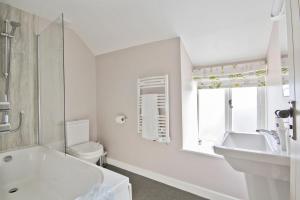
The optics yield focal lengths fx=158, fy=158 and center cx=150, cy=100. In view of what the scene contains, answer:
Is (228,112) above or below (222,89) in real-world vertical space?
below

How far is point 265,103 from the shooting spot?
6.94 ft

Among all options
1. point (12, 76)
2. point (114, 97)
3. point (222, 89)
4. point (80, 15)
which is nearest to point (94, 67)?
point (114, 97)

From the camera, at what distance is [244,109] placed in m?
2.28

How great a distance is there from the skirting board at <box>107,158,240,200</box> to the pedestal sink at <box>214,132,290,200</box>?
0.70 metres

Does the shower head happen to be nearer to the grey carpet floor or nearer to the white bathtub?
the white bathtub

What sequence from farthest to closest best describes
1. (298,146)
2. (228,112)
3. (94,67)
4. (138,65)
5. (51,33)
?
(94,67), (138,65), (228,112), (51,33), (298,146)

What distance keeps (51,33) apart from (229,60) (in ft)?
7.89

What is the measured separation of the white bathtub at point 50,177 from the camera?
1.33 meters

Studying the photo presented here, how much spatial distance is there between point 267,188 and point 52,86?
245 centimetres

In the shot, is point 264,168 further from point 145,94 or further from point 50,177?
point 50,177

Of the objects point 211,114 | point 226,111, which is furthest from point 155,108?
point 226,111

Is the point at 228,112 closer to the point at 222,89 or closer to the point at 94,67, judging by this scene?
the point at 222,89

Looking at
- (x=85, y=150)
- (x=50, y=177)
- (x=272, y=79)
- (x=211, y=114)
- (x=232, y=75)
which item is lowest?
(x=50, y=177)

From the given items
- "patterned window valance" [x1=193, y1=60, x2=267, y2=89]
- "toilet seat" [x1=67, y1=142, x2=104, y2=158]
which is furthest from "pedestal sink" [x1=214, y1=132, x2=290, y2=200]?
"toilet seat" [x1=67, y1=142, x2=104, y2=158]
